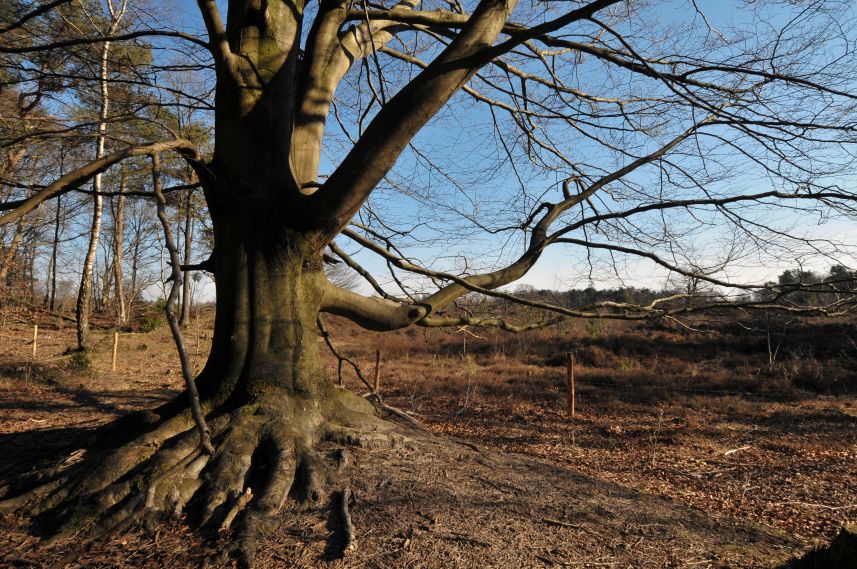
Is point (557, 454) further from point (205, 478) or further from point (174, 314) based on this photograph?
point (174, 314)

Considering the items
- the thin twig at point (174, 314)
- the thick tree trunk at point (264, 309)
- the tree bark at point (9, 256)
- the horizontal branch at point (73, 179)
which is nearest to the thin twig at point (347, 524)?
the thin twig at point (174, 314)

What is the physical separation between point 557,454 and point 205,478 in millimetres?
5153

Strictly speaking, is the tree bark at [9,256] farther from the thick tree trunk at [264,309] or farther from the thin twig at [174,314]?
the thin twig at [174,314]

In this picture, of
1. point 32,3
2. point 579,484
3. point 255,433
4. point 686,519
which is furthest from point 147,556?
point 32,3

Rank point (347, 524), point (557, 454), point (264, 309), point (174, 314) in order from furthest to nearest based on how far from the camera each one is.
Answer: point (557, 454) → point (264, 309) → point (347, 524) → point (174, 314)

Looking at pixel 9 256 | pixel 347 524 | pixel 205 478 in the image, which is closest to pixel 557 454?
pixel 347 524

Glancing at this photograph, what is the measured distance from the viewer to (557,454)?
6.79 meters

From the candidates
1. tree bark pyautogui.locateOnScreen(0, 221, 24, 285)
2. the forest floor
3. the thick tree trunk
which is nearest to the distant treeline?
the forest floor

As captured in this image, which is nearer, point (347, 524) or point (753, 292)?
point (347, 524)

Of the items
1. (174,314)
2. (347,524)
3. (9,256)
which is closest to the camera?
(174,314)

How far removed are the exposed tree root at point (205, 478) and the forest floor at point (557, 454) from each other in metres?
0.11

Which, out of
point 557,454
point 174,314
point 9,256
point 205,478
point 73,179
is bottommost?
point 557,454

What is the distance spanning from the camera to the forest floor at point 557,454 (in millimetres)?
2344

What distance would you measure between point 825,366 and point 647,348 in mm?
5450
